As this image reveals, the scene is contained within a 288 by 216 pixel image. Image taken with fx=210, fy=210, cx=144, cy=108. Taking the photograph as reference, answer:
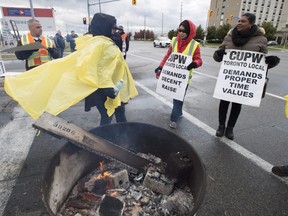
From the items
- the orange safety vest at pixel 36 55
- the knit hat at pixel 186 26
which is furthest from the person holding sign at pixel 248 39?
the orange safety vest at pixel 36 55

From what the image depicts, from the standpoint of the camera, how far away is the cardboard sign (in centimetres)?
329

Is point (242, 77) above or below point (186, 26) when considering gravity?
below

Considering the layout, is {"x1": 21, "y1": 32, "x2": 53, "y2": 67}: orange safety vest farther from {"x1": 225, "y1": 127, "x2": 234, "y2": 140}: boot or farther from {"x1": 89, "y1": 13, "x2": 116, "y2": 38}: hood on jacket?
{"x1": 225, "y1": 127, "x2": 234, "y2": 140}: boot

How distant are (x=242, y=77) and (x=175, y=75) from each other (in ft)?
3.85

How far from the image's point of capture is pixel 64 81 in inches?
79.0

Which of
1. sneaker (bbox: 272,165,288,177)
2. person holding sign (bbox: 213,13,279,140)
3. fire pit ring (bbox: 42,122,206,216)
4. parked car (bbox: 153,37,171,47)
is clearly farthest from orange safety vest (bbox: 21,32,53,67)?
parked car (bbox: 153,37,171,47)

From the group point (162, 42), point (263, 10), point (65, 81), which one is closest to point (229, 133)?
point (65, 81)

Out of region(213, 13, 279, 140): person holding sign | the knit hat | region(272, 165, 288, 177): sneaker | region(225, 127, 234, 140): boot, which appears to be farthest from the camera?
region(225, 127, 234, 140): boot

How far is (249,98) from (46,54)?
3.87 meters

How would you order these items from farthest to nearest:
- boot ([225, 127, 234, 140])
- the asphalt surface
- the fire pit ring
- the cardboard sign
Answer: boot ([225, 127, 234, 140]) < the cardboard sign < the asphalt surface < the fire pit ring

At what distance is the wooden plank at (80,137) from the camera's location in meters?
1.92

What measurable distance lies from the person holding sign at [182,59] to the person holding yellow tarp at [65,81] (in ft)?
6.08

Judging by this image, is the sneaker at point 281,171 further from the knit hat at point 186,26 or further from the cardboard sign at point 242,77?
the knit hat at point 186,26

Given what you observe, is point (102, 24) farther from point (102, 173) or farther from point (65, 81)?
point (102, 173)
